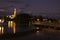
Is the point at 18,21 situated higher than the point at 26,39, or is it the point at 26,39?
the point at 26,39

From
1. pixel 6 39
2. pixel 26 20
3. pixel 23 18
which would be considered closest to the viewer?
pixel 6 39

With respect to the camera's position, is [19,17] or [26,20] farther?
[19,17]

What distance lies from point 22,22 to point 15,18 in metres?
4.81

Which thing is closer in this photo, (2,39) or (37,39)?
(2,39)

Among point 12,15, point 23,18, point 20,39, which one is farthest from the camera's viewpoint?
point 12,15

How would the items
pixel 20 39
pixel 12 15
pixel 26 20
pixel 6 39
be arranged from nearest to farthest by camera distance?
pixel 6 39, pixel 20 39, pixel 26 20, pixel 12 15

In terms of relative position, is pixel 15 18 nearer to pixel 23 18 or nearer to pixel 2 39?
pixel 23 18

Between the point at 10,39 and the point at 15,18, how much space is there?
52.8 metres

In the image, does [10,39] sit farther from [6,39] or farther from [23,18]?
[23,18]

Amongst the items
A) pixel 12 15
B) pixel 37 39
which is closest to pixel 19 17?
pixel 12 15

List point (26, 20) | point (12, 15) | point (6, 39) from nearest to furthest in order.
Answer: point (6, 39) < point (26, 20) < point (12, 15)

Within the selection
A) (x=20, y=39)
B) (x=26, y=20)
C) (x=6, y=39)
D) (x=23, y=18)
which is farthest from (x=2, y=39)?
(x=23, y=18)

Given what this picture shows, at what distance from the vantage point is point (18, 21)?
70000 mm

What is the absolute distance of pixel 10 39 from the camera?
19469mm
